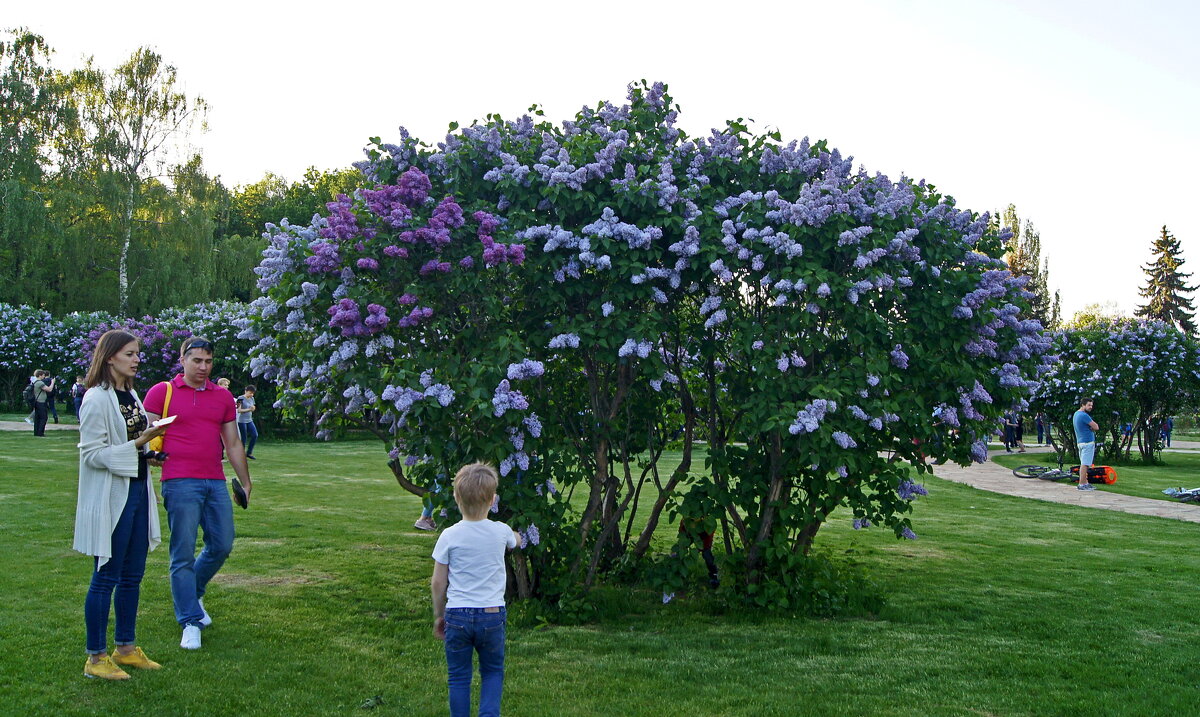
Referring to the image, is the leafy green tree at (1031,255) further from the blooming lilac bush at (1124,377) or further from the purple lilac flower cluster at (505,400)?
the purple lilac flower cluster at (505,400)

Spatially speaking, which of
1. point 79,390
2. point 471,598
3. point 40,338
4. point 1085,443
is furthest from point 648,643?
point 40,338

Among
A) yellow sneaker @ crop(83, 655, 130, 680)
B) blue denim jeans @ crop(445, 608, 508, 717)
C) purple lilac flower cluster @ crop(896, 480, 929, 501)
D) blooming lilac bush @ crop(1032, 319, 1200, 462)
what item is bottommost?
yellow sneaker @ crop(83, 655, 130, 680)

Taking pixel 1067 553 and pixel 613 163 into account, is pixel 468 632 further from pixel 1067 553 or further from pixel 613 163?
pixel 1067 553

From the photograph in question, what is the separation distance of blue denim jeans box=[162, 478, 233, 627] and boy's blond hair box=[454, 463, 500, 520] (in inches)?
84.7

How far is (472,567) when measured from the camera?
13.4 ft

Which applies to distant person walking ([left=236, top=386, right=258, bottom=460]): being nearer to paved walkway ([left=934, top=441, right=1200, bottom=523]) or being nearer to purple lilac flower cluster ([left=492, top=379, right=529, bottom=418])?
paved walkway ([left=934, top=441, right=1200, bottom=523])

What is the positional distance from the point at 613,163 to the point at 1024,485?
1415 cm

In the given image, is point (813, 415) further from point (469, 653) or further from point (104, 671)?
point (104, 671)

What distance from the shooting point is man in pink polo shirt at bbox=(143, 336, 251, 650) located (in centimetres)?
547

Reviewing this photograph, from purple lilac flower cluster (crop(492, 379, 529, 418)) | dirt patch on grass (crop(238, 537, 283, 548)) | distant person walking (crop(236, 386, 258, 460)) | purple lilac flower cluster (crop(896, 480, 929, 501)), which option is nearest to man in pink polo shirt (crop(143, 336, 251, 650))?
purple lilac flower cluster (crop(492, 379, 529, 418))

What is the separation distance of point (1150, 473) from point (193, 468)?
818 inches

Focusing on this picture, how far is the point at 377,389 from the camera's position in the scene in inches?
237

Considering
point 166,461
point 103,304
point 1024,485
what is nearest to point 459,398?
point 166,461

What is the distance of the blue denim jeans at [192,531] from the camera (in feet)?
17.9
